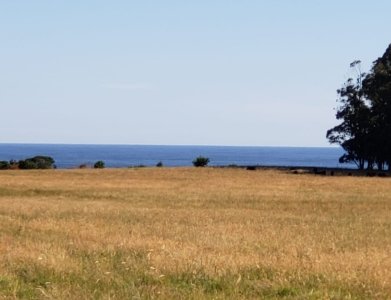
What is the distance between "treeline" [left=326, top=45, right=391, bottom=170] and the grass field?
130ft

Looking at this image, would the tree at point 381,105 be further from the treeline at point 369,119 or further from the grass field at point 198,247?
the grass field at point 198,247

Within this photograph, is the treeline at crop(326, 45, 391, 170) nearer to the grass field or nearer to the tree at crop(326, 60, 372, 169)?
the tree at crop(326, 60, 372, 169)

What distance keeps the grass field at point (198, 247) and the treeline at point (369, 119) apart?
130 ft

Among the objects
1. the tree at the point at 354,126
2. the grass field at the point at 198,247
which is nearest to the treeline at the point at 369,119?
the tree at the point at 354,126

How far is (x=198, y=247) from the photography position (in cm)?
1553

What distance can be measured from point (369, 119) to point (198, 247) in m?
64.0

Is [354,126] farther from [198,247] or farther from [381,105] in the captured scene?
[198,247]

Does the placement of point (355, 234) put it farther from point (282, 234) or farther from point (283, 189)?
point (283, 189)

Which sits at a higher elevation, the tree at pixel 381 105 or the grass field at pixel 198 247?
the tree at pixel 381 105

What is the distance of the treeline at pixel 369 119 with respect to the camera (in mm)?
75500

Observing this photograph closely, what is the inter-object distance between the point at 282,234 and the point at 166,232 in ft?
10.1

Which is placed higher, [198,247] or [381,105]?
[381,105]

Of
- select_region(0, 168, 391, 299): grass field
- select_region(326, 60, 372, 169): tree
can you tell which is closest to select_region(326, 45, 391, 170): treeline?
select_region(326, 60, 372, 169): tree

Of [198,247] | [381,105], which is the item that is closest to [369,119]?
[381,105]
